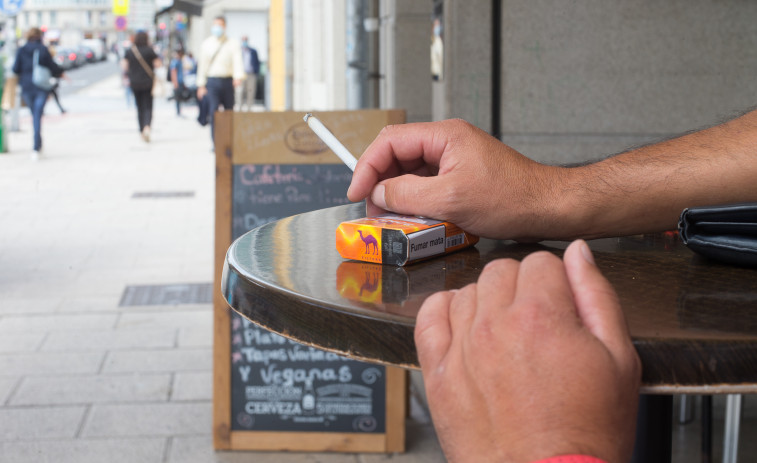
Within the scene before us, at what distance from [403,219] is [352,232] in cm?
10

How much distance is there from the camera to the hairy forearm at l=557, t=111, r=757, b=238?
1.22m

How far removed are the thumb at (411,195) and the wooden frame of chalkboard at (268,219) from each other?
1658 millimetres

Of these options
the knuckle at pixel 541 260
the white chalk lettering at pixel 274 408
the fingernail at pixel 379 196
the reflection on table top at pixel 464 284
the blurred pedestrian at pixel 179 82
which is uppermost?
the blurred pedestrian at pixel 179 82

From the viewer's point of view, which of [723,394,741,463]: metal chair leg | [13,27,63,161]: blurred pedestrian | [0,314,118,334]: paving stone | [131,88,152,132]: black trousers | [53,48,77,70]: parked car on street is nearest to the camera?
[723,394,741,463]: metal chair leg

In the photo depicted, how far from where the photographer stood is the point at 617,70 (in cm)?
334

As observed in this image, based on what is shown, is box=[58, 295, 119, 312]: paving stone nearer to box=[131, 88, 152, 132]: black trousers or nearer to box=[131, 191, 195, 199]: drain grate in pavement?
box=[131, 191, 195, 199]: drain grate in pavement

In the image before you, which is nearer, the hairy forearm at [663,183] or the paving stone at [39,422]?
the hairy forearm at [663,183]

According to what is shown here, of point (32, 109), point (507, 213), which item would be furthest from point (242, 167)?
point (32, 109)

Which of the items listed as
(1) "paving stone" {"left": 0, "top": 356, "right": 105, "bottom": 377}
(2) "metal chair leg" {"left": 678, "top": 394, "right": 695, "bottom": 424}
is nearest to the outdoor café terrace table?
(2) "metal chair leg" {"left": 678, "top": 394, "right": 695, "bottom": 424}

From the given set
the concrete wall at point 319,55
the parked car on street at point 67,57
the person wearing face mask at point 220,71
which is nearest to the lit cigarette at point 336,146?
the concrete wall at point 319,55

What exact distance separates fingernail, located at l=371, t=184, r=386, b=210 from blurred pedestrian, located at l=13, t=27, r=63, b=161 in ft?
37.6

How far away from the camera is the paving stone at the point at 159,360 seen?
13.3 feet

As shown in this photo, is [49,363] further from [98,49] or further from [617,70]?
[98,49]

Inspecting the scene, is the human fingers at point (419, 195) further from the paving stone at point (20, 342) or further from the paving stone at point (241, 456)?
the paving stone at point (20, 342)
